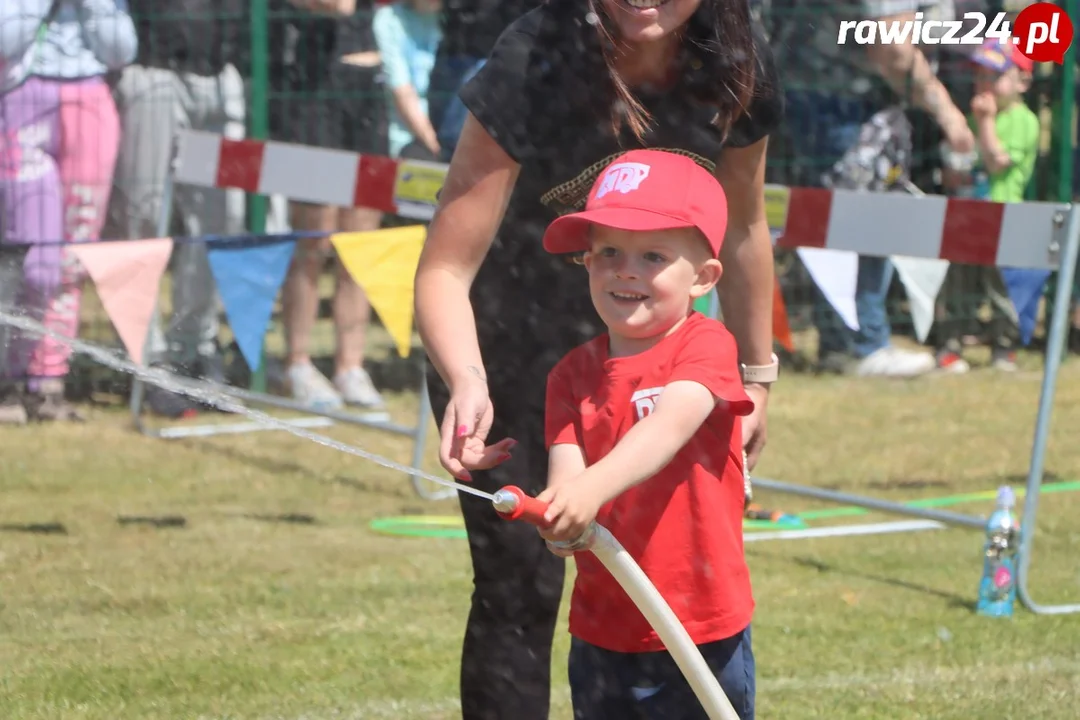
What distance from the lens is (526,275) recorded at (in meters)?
3.20

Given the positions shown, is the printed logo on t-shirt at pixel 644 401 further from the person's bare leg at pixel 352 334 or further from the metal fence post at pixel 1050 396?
the person's bare leg at pixel 352 334

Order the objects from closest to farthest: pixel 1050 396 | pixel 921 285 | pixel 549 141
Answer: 1. pixel 549 141
2. pixel 1050 396
3. pixel 921 285

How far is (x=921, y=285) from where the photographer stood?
750cm

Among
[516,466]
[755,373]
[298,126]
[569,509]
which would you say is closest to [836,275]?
[298,126]

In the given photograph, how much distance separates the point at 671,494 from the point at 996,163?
7379mm

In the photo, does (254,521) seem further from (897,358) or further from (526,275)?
(897,358)

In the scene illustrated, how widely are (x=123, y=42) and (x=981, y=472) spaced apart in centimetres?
466

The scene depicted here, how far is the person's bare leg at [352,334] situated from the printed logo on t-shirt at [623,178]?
602 cm

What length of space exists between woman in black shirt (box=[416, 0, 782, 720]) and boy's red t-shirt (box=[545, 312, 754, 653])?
0.19 metres

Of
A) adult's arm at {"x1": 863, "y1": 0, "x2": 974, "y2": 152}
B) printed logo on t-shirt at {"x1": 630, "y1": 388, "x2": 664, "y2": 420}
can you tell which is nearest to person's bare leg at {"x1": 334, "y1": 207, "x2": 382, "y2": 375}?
adult's arm at {"x1": 863, "y1": 0, "x2": 974, "y2": 152}

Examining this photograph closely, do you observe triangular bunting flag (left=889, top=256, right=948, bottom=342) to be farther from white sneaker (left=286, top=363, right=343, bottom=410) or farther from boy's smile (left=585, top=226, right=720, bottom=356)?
boy's smile (left=585, top=226, right=720, bottom=356)

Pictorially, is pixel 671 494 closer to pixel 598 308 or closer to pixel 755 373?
pixel 598 308

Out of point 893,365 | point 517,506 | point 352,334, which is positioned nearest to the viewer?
point 517,506

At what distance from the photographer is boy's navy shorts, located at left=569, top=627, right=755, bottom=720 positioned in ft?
9.59
